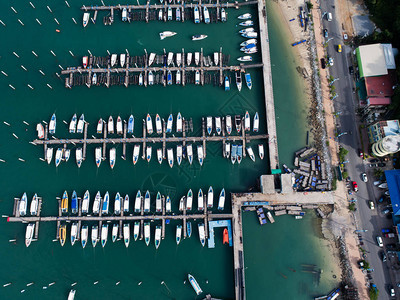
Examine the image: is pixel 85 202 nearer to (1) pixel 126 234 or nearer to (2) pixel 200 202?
(1) pixel 126 234

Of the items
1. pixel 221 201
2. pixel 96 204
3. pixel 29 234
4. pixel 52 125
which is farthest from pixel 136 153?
pixel 29 234

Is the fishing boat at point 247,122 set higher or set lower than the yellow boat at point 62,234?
higher

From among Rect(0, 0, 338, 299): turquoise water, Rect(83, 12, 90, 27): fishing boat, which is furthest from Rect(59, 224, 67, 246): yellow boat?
Rect(83, 12, 90, 27): fishing boat

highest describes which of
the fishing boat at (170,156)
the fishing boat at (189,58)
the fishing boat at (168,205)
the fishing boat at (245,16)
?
the fishing boat at (245,16)

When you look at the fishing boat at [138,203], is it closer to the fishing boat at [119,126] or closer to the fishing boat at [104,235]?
the fishing boat at [104,235]

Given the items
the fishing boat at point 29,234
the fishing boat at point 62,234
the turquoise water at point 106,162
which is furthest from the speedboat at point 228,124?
the fishing boat at point 29,234

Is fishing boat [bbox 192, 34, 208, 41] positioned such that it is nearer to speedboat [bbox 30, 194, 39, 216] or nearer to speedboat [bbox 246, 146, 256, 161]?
speedboat [bbox 246, 146, 256, 161]
